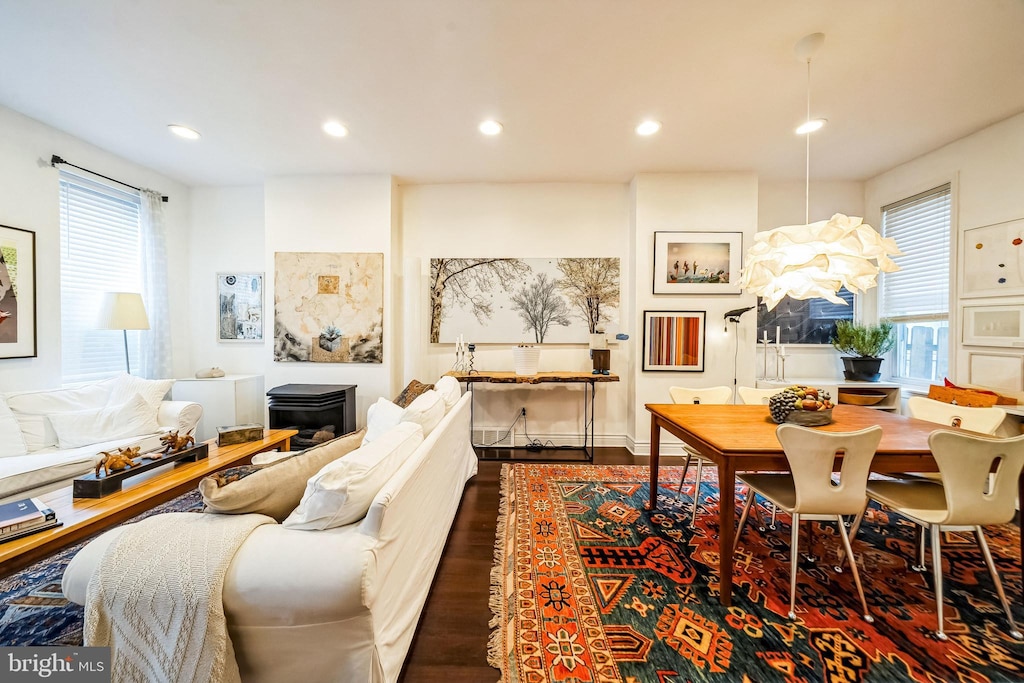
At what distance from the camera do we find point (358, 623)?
1.08 m

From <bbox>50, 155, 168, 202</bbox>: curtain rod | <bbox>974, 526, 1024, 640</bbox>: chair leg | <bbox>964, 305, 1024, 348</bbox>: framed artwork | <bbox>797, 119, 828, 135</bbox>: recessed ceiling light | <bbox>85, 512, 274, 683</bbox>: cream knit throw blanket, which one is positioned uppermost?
<bbox>797, 119, 828, 135</bbox>: recessed ceiling light

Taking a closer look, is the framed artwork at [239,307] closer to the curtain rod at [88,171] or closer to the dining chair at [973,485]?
the curtain rod at [88,171]

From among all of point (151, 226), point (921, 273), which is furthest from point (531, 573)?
point (151, 226)

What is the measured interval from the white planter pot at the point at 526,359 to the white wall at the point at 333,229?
4.49 feet

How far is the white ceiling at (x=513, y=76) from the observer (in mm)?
1783

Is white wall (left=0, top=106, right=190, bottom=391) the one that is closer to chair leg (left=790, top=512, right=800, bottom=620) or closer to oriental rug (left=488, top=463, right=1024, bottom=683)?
oriental rug (left=488, top=463, right=1024, bottom=683)

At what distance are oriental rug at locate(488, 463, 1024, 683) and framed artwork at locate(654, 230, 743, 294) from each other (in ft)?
7.09

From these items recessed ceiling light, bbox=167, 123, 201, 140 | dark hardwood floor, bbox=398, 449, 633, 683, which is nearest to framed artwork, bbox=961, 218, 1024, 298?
dark hardwood floor, bbox=398, 449, 633, 683

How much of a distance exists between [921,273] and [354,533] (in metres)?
5.03

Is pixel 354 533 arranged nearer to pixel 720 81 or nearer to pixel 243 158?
pixel 720 81

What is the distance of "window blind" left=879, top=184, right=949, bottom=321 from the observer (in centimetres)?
314

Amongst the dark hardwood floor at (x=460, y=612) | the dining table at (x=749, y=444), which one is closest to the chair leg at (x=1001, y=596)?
the dining table at (x=749, y=444)

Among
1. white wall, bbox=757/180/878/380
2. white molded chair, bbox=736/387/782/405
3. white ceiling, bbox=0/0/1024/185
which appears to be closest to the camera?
white ceiling, bbox=0/0/1024/185

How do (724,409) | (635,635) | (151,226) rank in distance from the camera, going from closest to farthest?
(635,635)
(724,409)
(151,226)
